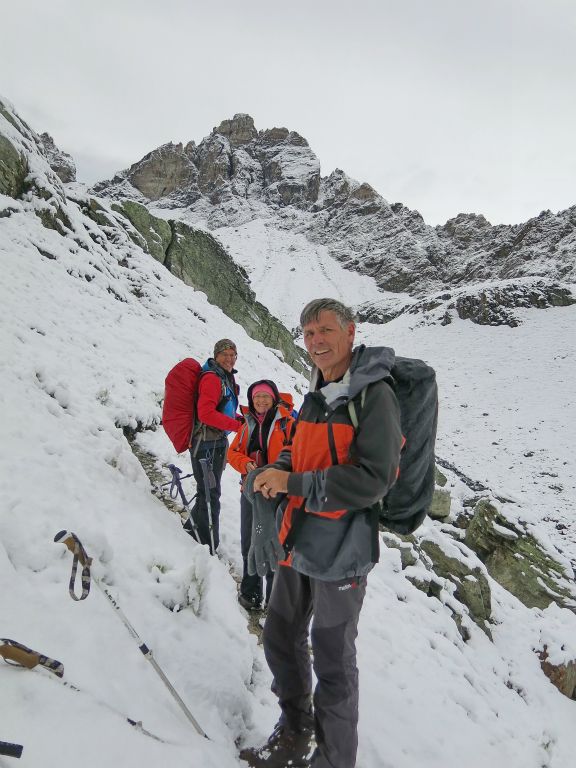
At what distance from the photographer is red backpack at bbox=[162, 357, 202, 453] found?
4.24m

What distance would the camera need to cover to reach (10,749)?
54.0 inches

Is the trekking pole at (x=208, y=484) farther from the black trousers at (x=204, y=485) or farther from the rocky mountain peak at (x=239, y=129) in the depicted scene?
the rocky mountain peak at (x=239, y=129)

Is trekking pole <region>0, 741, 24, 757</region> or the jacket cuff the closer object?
trekking pole <region>0, 741, 24, 757</region>

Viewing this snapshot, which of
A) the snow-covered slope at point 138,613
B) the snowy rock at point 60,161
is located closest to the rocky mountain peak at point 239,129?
the snowy rock at point 60,161

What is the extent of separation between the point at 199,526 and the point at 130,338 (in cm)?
642

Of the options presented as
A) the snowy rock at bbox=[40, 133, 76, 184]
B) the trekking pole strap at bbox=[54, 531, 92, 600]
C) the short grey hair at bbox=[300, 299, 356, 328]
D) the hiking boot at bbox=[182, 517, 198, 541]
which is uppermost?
the snowy rock at bbox=[40, 133, 76, 184]

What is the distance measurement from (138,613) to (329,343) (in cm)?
236

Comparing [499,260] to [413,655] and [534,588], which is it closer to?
[534,588]

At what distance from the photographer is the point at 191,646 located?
9.17 ft

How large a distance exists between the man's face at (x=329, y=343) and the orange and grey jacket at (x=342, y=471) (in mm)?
Answer: 92

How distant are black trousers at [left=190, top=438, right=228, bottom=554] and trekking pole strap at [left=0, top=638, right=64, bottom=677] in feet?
7.78

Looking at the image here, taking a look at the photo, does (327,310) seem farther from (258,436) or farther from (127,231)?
(127,231)

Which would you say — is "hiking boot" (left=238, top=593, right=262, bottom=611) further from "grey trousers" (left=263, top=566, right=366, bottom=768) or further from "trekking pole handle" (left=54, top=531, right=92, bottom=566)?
"trekking pole handle" (left=54, top=531, right=92, bottom=566)

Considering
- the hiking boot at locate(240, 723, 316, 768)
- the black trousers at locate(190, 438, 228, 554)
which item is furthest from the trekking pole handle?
the black trousers at locate(190, 438, 228, 554)
